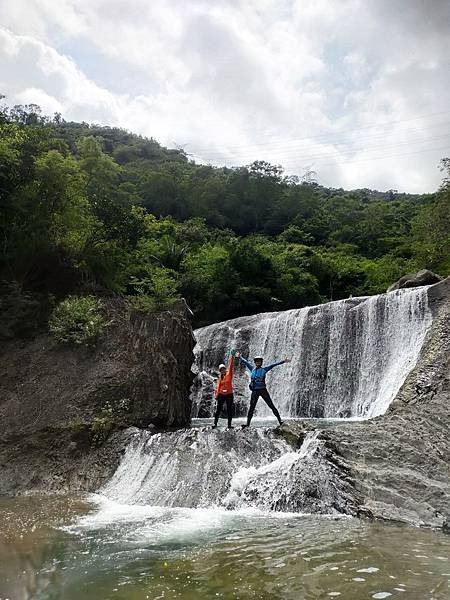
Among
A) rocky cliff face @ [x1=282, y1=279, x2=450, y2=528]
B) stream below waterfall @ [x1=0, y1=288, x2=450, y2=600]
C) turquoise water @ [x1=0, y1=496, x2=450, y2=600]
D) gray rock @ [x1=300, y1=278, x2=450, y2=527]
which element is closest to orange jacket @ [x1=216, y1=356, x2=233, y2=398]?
stream below waterfall @ [x1=0, y1=288, x2=450, y2=600]

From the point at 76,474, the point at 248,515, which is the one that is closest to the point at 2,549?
the point at 248,515

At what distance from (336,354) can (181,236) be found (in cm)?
2584

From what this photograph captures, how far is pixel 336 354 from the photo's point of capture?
1894cm

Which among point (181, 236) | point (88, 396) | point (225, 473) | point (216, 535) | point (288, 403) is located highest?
point (181, 236)

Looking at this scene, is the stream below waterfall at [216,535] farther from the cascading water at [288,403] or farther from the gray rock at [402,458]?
the gray rock at [402,458]

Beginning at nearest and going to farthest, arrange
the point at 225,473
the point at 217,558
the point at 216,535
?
the point at 217,558 → the point at 216,535 → the point at 225,473

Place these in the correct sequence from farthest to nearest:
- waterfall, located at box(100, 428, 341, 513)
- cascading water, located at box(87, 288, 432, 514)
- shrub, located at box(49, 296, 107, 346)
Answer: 1. shrub, located at box(49, 296, 107, 346)
2. cascading water, located at box(87, 288, 432, 514)
3. waterfall, located at box(100, 428, 341, 513)

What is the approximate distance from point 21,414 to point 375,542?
811cm

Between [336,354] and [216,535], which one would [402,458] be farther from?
[336,354]

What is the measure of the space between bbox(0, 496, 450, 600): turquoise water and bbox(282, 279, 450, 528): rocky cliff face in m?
0.59

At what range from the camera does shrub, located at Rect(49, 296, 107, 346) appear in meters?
12.8

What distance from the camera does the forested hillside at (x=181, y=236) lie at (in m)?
15.1

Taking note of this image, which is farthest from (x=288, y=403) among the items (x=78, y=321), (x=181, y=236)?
(x=181, y=236)

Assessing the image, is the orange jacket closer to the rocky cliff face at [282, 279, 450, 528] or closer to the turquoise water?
the rocky cliff face at [282, 279, 450, 528]
